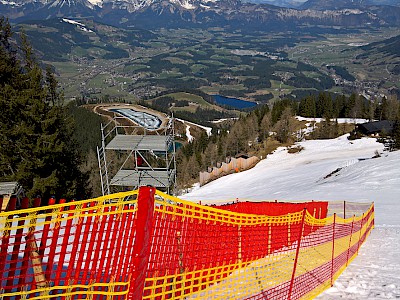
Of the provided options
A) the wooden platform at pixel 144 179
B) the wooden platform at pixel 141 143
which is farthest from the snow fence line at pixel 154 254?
the wooden platform at pixel 141 143

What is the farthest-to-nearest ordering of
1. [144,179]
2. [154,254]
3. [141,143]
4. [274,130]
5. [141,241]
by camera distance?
[274,130]
[141,143]
[144,179]
[154,254]
[141,241]

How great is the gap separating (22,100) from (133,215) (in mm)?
21727

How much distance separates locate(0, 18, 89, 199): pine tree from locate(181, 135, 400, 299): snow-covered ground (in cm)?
1073

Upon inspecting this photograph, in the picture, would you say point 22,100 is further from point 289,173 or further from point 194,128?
point 194,128

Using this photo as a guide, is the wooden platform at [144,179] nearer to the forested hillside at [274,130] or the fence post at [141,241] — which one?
the fence post at [141,241]

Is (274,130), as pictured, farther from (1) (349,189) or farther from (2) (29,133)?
(2) (29,133)

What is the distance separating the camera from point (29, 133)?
2242cm

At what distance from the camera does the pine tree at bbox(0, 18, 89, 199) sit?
2194cm

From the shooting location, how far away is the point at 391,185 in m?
25.7

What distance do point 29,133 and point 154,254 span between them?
2060cm

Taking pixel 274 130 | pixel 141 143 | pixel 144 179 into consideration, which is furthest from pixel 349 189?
pixel 274 130

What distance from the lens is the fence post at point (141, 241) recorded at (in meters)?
3.49

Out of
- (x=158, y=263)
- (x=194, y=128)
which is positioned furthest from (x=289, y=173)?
(x=194, y=128)

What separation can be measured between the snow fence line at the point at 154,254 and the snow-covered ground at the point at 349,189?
63cm
